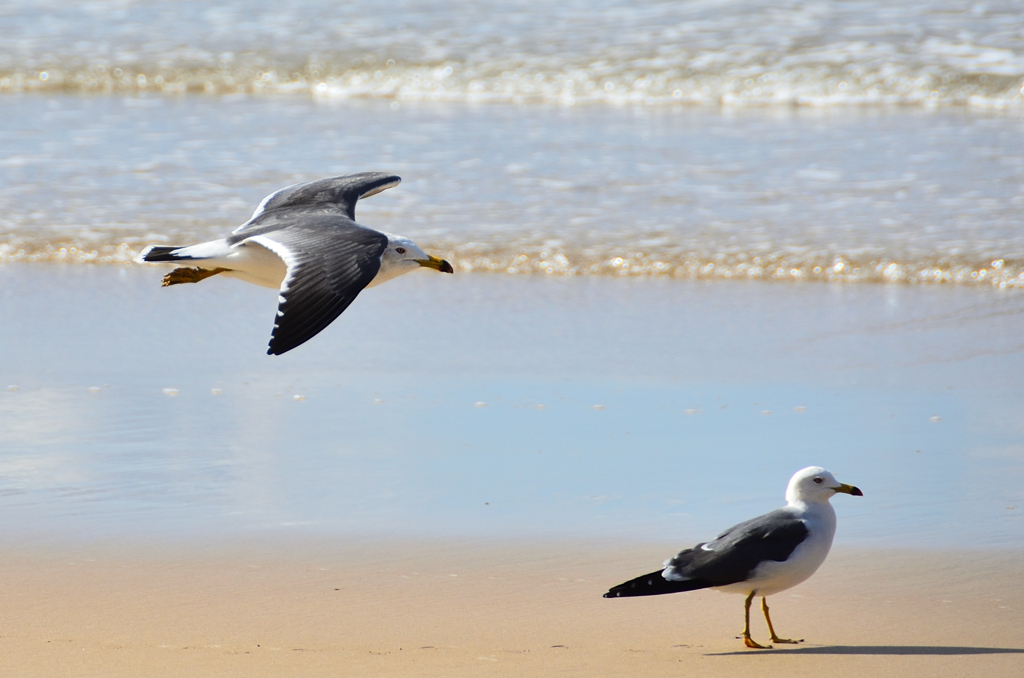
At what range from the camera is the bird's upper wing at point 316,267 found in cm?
377

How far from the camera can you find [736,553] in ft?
11.4

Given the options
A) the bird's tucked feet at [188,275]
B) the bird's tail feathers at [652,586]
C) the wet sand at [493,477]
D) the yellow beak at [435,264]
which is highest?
the yellow beak at [435,264]

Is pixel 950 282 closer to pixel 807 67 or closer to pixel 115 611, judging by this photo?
pixel 115 611

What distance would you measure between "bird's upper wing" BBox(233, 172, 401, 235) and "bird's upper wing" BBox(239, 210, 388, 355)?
0.37m

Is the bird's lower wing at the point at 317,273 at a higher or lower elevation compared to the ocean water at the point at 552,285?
higher

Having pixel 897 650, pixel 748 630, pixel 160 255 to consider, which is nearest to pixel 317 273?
pixel 160 255

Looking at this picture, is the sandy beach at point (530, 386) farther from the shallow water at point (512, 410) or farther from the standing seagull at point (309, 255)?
the standing seagull at point (309, 255)

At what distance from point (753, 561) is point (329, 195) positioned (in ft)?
8.43

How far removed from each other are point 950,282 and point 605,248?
6.47 ft

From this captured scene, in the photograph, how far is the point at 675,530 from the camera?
412 cm

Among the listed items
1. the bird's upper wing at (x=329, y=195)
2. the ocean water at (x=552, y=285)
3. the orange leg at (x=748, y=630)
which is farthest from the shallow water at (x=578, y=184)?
the orange leg at (x=748, y=630)

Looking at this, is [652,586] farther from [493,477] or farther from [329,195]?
[329,195]

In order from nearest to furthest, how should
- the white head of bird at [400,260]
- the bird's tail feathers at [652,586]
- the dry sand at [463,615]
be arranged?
the dry sand at [463,615], the bird's tail feathers at [652,586], the white head of bird at [400,260]

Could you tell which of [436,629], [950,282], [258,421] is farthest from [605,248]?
[436,629]
